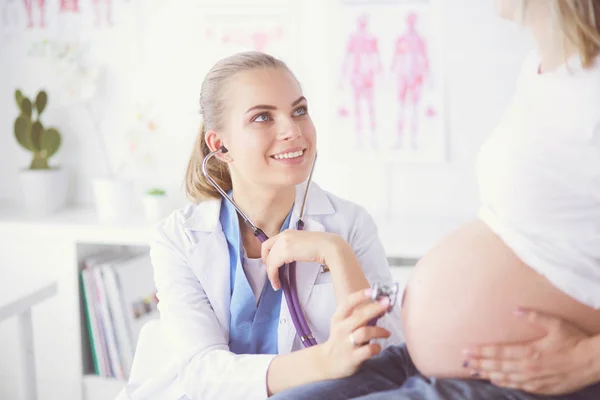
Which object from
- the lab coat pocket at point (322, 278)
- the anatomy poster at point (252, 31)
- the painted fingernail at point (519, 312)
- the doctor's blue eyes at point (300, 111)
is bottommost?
the lab coat pocket at point (322, 278)

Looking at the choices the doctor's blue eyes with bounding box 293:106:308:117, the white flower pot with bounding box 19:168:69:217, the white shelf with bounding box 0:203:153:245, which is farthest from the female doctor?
the white flower pot with bounding box 19:168:69:217

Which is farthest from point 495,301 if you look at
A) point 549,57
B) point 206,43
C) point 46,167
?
point 46,167

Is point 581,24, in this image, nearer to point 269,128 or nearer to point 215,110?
point 269,128

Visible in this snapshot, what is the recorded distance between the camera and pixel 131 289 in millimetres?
2674

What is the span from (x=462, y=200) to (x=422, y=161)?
193 millimetres

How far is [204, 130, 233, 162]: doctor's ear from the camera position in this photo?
1.66 meters

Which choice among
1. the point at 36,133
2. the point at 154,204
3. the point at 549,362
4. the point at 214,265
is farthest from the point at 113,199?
the point at 549,362

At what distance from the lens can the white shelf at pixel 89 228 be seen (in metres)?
2.55

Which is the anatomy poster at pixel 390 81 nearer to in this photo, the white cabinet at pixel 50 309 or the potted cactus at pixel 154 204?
the potted cactus at pixel 154 204

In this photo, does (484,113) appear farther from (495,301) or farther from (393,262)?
(495,301)

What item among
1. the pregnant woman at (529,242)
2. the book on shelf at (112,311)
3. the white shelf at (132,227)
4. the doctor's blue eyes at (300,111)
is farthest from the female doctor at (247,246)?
the book on shelf at (112,311)

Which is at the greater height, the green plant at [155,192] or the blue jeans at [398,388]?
the green plant at [155,192]

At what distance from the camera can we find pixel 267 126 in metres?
1.57

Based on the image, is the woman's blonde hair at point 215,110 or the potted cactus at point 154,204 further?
the potted cactus at point 154,204
